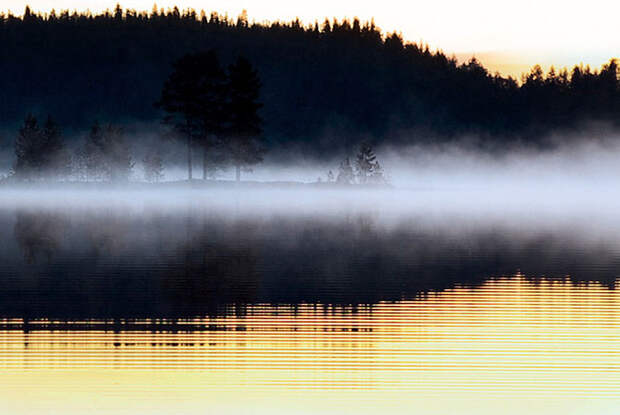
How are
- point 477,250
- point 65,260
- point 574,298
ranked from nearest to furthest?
point 574,298, point 65,260, point 477,250

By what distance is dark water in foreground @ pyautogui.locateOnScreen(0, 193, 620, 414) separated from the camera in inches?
625

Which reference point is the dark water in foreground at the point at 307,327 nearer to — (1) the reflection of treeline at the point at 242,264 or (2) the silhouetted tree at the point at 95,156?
(1) the reflection of treeline at the point at 242,264

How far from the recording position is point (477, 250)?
4053 centimetres

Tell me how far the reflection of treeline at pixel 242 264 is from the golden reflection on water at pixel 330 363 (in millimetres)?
2554

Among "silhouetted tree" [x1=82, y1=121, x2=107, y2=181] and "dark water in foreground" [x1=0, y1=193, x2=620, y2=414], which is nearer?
"dark water in foreground" [x1=0, y1=193, x2=620, y2=414]

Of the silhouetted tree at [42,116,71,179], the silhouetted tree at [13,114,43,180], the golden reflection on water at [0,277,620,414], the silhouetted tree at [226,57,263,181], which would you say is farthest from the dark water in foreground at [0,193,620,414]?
the silhouetted tree at [42,116,71,179]

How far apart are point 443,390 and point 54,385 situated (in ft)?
19.4

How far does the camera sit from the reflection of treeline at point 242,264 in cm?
2588

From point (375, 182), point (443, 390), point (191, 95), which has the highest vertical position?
point (191, 95)

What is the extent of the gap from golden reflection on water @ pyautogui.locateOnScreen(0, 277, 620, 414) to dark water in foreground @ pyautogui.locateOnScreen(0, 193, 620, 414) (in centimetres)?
5

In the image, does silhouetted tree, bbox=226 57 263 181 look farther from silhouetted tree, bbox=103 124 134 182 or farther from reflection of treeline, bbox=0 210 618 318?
reflection of treeline, bbox=0 210 618 318

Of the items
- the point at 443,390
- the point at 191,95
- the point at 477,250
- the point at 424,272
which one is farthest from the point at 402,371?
the point at 191,95

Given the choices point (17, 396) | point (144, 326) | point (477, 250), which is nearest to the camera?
point (17, 396)

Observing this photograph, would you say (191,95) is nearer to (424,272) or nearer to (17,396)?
(424,272)
